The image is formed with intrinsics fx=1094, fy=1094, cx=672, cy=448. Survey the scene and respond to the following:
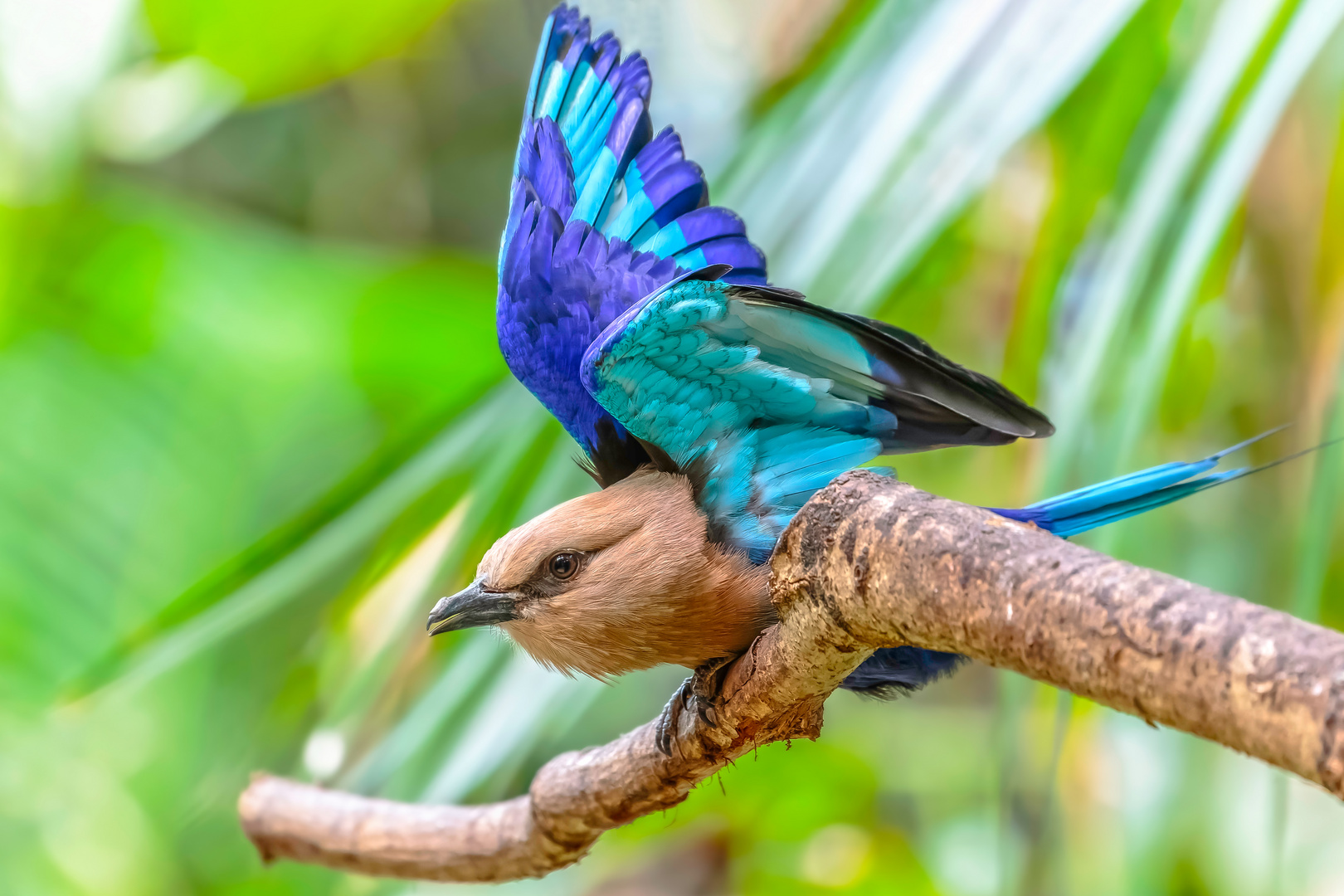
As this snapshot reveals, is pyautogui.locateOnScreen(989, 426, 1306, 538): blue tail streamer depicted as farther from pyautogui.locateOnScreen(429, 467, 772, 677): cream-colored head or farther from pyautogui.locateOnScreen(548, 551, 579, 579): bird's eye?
pyautogui.locateOnScreen(548, 551, 579, 579): bird's eye

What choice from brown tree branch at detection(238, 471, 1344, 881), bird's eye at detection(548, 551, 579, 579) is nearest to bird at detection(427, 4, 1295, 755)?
bird's eye at detection(548, 551, 579, 579)

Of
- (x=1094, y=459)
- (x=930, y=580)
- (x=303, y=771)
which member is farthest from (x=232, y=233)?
(x=930, y=580)

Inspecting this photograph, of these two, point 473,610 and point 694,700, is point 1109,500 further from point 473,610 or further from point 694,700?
point 473,610

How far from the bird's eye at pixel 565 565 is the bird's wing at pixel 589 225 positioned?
201 mm

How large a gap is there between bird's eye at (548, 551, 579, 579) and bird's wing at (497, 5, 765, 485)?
20 cm

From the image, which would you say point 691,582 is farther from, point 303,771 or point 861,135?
point 303,771

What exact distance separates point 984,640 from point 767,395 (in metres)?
0.63

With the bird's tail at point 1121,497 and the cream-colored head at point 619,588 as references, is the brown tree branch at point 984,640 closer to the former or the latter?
the cream-colored head at point 619,588

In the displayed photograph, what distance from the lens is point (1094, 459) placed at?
141 centimetres

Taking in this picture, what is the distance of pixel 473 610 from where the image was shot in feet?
4.44

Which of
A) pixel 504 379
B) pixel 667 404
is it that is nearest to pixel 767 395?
pixel 667 404

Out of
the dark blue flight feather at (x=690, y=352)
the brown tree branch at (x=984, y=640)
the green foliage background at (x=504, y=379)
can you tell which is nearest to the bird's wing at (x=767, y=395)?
the dark blue flight feather at (x=690, y=352)

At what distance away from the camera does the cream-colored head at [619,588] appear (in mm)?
1303

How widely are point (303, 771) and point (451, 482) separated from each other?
605 mm
